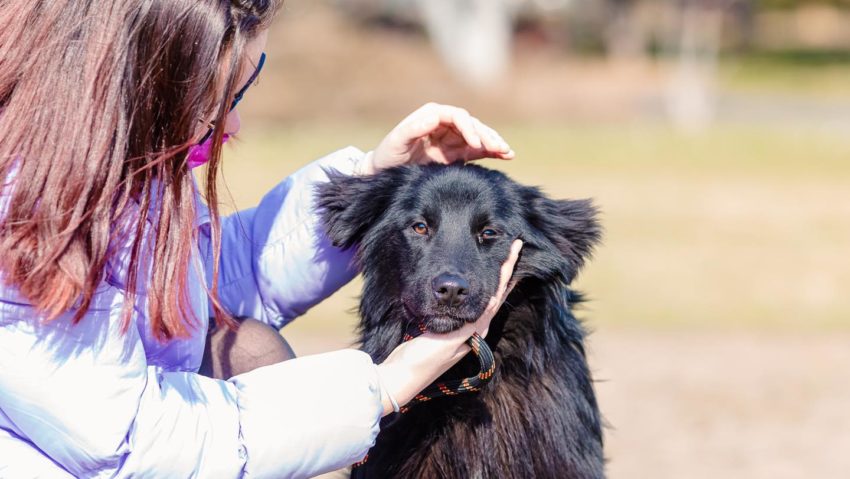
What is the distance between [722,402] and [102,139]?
449cm

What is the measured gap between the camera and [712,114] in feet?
74.0

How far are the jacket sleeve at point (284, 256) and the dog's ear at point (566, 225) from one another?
0.54 meters

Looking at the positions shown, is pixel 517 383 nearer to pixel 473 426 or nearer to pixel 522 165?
pixel 473 426

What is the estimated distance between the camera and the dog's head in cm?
300

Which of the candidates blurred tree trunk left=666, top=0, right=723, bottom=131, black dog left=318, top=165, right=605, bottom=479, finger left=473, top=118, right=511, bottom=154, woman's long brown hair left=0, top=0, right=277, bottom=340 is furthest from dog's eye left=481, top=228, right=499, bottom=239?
blurred tree trunk left=666, top=0, right=723, bottom=131

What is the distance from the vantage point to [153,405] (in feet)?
7.47

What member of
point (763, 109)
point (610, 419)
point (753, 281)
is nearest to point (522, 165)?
point (753, 281)

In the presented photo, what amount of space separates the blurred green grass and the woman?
6.42 feet

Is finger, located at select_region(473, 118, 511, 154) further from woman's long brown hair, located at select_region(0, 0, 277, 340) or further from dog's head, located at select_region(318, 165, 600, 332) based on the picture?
woman's long brown hair, located at select_region(0, 0, 277, 340)

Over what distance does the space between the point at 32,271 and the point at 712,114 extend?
21690mm

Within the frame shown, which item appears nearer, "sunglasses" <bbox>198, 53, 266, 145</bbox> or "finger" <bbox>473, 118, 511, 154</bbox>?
"sunglasses" <bbox>198, 53, 266, 145</bbox>

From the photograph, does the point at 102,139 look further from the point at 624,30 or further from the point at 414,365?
the point at 624,30

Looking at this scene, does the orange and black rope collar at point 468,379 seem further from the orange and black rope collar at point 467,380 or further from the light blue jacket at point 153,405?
the light blue jacket at point 153,405

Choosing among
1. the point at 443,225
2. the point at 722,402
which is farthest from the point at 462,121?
the point at 722,402
